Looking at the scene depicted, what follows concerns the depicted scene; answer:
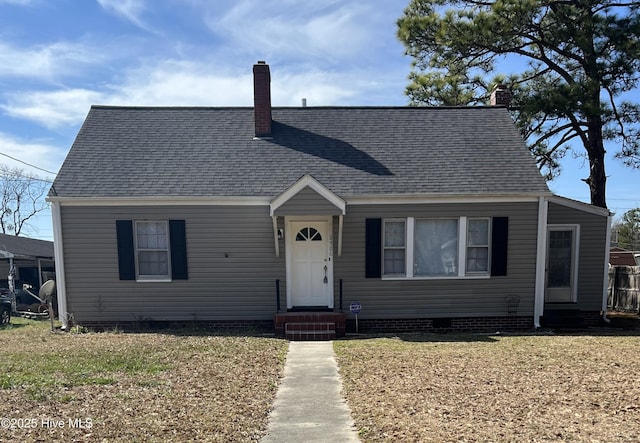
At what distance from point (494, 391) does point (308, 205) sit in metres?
5.11

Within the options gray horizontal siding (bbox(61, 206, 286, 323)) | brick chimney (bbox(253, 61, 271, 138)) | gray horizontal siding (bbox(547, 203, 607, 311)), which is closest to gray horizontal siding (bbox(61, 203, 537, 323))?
gray horizontal siding (bbox(61, 206, 286, 323))

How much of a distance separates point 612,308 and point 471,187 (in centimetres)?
827

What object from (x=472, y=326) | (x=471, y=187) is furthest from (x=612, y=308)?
(x=471, y=187)

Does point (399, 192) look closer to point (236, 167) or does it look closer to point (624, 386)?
point (236, 167)

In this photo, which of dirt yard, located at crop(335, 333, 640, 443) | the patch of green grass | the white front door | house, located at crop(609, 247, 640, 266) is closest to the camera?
dirt yard, located at crop(335, 333, 640, 443)

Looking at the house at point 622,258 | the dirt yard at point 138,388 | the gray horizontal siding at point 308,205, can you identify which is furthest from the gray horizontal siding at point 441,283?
the house at point 622,258

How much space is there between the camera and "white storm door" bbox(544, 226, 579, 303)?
1058 centimetres

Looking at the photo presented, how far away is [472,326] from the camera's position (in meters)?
9.74

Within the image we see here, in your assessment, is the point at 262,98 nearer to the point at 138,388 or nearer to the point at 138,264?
the point at 138,264

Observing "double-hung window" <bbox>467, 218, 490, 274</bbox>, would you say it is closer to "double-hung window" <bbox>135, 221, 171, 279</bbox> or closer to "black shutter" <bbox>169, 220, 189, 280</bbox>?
"black shutter" <bbox>169, 220, 189, 280</bbox>

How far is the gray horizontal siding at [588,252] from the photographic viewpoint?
1048 centimetres

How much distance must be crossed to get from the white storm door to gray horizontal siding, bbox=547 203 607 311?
5.8 inches

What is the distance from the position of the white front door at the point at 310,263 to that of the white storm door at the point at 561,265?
590cm

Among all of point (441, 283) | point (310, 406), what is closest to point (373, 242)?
point (441, 283)
